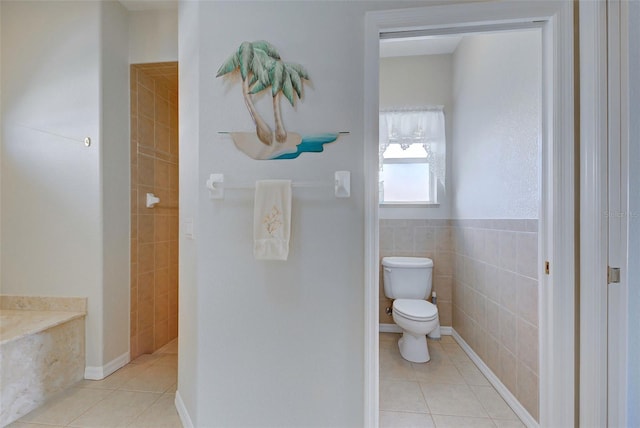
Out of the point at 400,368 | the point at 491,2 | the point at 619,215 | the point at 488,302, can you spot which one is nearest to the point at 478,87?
the point at 491,2

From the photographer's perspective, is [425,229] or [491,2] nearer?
[491,2]

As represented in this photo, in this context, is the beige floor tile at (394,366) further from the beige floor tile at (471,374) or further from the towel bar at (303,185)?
the towel bar at (303,185)

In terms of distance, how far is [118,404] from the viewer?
1677 mm

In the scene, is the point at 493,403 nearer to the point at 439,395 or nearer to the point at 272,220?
the point at 439,395

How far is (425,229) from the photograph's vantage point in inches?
110

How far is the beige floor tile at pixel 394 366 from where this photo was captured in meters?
2.03

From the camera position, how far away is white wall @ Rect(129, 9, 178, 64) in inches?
83.4

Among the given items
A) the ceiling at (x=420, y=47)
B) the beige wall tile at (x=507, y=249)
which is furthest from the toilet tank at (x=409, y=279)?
the ceiling at (x=420, y=47)

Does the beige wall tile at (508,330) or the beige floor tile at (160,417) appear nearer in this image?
the beige floor tile at (160,417)

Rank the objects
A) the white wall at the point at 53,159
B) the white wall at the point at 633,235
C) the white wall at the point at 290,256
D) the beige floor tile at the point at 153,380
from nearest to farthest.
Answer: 1. the white wall at the point at 633,235
2. the white wall at the point at 290,256
3. the beige floor tile at the point at 153,380
4. the white wall at the point at 53,159

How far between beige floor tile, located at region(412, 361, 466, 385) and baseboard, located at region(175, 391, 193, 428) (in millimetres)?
1426

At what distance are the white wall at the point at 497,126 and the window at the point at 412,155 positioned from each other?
6.7 inches

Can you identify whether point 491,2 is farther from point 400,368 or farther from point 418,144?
point 400,368

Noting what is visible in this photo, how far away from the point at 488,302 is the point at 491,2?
1763mm
